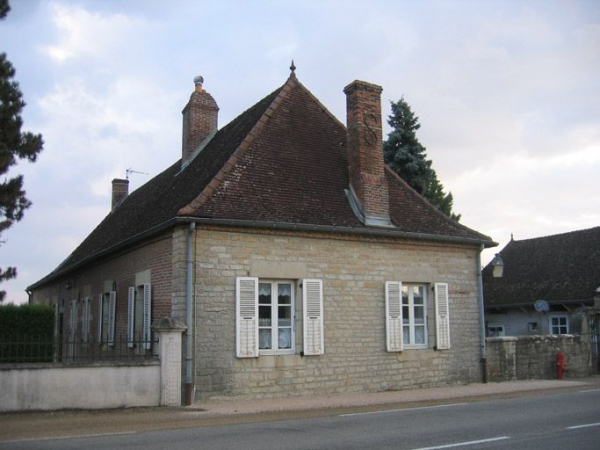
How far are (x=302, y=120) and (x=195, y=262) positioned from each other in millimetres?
5954

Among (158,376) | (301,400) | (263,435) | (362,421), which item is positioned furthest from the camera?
(301,400)

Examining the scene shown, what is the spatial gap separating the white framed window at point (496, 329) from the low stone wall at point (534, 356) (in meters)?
9.52

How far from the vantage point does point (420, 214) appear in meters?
18.0

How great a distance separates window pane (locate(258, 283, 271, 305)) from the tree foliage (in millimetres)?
15831

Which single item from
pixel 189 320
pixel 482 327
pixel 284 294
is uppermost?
pixel 284 294

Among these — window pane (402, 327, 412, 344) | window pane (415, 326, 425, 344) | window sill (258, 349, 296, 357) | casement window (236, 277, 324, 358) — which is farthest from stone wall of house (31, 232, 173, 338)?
window pane (415, 326, 425, 344)

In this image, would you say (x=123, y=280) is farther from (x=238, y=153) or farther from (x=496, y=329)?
(x=496, y=329)

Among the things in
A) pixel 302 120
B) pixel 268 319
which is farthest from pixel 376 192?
pixel 268 319

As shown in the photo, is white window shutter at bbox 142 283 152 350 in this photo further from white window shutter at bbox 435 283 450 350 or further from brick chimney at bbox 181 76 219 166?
white window shutter at bbox 435 283 450 350

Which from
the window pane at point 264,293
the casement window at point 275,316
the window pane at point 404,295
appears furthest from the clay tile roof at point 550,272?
the window pane at point 264,293

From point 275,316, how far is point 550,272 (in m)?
18.8

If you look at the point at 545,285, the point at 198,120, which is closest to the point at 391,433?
the point at 198,120

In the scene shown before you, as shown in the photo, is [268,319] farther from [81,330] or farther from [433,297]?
[81,330]

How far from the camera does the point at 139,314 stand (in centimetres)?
1689
